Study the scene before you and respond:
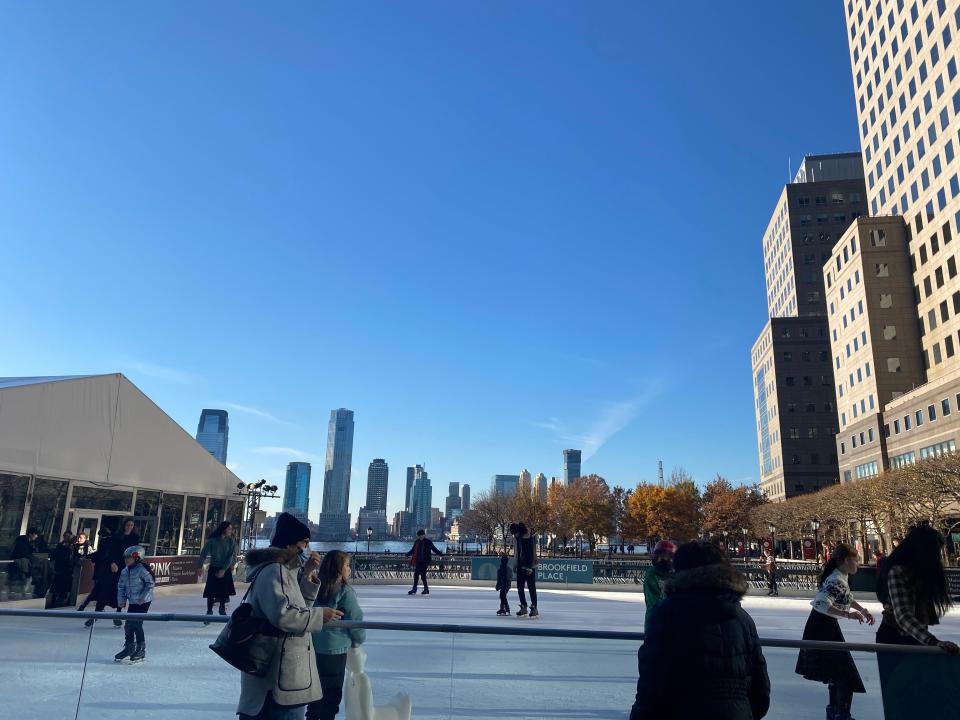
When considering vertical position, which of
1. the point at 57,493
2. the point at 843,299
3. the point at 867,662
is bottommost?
the point at 867,662

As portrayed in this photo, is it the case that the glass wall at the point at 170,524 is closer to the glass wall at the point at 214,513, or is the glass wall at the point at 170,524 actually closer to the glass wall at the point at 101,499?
the glass wall at the point at 214,513

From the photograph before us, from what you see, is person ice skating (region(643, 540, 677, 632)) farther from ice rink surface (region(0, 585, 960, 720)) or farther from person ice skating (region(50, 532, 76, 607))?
person ice skating (region(50, 532, 76, 607))

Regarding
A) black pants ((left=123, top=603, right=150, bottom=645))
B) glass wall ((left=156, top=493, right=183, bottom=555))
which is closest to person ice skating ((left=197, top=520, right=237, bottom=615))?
black pants ((left=123, top=603, right=150, bottom=645))

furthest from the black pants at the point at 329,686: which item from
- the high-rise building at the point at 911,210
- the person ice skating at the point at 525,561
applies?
the high-rise building at the point at 911,210

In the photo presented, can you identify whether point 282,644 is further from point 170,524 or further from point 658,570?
point 170,524

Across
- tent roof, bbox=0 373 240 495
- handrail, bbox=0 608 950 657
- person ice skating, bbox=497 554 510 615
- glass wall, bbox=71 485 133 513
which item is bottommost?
person ice skating, bbox=497 554 510 615

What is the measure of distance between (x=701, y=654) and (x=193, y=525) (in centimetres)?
2540

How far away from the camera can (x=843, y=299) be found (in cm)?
6328

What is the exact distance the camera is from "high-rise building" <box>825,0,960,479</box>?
4641 centimetres

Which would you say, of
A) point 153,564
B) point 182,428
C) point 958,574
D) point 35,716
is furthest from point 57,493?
point 958,574

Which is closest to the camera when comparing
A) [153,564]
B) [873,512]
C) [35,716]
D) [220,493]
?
[35,716]

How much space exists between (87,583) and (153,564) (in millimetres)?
2129

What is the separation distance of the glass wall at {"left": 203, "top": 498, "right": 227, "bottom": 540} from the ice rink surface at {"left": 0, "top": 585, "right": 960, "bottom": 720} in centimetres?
2185

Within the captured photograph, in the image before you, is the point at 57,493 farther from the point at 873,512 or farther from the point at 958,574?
the point at 873,512
